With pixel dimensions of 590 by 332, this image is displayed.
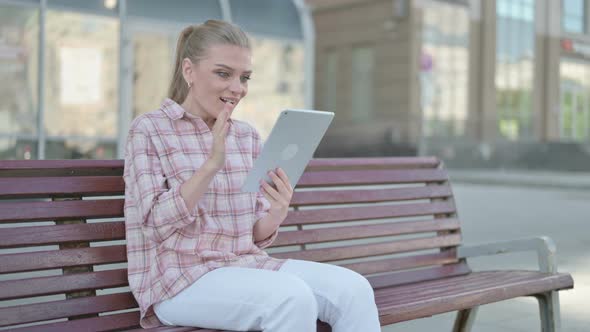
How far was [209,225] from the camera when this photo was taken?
2734 millimetres

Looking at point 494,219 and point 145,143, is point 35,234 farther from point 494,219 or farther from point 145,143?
point 494,219

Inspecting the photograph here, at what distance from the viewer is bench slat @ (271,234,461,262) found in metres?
3.58

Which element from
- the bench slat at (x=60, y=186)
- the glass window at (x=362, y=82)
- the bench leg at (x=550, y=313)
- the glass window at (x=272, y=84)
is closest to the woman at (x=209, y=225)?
the bench slat at (x=60, y=186)

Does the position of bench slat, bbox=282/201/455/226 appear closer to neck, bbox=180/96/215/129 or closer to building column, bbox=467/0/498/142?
neck, bbox=180/96/215/129

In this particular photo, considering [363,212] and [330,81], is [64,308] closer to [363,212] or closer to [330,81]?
[363,212]

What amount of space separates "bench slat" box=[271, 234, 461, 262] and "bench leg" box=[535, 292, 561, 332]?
1.80 ft

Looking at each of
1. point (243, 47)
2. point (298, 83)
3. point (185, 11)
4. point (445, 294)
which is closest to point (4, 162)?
point (243, 47)

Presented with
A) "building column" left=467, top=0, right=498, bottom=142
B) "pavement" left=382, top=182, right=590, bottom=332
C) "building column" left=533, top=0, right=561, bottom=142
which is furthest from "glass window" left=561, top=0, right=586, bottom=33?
"pavement" left=382, top=182, right=590, bottom=332

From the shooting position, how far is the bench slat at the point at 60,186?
9.10 ft

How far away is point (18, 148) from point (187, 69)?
30.0 ft

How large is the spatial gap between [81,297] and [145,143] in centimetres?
57

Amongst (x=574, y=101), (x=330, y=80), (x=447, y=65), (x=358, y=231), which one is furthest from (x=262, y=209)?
(x=574, y=101)

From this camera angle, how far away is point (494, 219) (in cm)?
1126

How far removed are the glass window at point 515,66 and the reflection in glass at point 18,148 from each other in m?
24.5
